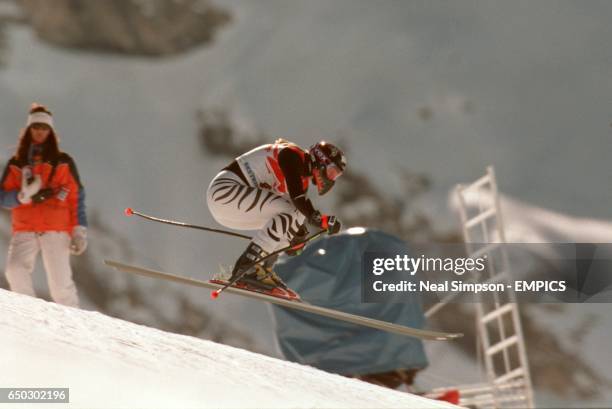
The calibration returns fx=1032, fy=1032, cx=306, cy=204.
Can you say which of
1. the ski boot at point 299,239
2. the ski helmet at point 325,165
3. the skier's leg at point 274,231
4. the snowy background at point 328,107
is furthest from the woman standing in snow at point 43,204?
the snowy background at point 328,107

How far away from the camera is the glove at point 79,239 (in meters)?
7.14

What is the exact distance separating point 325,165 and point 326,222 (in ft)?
1.29

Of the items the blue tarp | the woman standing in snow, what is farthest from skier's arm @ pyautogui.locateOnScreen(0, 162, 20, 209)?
the blue tarp

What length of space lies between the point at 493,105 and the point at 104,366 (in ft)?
55.6

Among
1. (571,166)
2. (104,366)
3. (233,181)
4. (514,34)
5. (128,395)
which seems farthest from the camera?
(514,34)

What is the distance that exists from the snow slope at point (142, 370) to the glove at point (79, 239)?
3.60ft

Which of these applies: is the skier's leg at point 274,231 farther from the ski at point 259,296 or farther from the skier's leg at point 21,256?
the skier's leg at point 21,256

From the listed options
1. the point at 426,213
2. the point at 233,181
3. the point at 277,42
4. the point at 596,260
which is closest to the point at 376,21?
the point at 277,42

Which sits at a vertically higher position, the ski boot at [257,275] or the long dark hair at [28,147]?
the long dark hair at [28,147]

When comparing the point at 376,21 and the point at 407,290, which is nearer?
the point at 407,290

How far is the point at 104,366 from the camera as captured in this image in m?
4.25

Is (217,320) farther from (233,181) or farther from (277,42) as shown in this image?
(233,181)

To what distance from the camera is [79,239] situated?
7156mm

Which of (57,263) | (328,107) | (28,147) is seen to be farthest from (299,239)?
(328,107)
